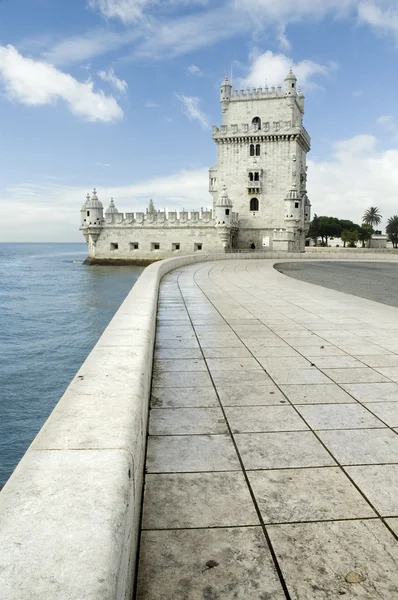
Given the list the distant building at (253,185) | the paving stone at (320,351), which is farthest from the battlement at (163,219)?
the paving stone at (320,351)

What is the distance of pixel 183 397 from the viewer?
4.41m

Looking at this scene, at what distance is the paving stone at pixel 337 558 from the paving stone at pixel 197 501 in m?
0.24

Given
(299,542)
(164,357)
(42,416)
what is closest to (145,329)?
(164,357)

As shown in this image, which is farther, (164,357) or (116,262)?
(116,262)

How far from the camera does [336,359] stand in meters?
5.75

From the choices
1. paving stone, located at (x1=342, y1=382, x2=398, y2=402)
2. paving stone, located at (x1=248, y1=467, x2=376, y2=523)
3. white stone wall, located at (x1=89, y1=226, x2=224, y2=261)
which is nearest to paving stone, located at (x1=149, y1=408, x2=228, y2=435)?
paving stone, located at (x1=248, y1=467, x2=376, y2=523)

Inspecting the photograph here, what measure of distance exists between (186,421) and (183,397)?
1.86 ft

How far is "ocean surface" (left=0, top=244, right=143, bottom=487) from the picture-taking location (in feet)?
29.3

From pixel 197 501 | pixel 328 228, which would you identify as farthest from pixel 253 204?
pixel 328 228

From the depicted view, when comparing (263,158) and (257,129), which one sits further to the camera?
(263,158)

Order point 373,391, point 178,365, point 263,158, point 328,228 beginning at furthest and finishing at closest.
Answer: point 328,228
point 263,158
point 178,365
point 373,391

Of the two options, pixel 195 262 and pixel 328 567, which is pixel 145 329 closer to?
pixel 328 567

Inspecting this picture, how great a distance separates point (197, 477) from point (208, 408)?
45.7 inches

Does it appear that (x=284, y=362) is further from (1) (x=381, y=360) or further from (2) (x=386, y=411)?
(2) (x=386, y=411)
